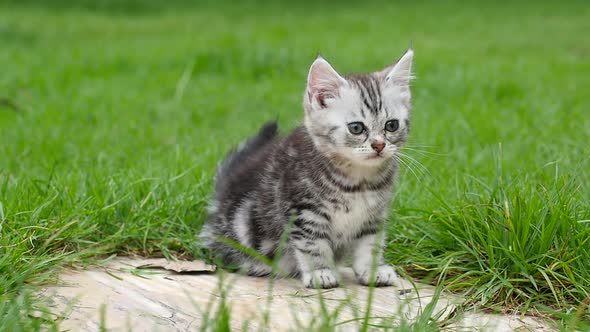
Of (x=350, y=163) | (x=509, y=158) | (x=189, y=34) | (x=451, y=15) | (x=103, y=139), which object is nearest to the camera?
(x=350, y=163)

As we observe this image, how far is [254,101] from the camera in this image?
817 cm

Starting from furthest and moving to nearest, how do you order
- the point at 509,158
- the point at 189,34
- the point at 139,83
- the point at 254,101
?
the point at 189,34, the point at 139,83, the point at 254,101, the point at 509,158

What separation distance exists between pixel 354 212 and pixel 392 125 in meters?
0.45

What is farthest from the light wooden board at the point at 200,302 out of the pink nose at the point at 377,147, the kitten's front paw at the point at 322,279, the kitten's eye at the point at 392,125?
the kitten's eye at the point at 392,125

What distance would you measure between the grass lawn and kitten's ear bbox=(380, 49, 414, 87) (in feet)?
1.33

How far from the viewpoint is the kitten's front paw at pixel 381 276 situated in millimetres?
3490

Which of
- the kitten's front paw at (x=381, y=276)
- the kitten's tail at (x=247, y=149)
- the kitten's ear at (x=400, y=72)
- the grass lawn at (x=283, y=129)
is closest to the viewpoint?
the grass lawn at (x=283, y=129)

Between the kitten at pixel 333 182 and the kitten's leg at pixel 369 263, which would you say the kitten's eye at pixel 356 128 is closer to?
the kitten at pixel 333 182

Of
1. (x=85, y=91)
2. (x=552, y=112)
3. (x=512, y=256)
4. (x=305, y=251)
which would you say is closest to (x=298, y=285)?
(x=305, y=251)

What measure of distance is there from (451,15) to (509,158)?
1193 centimetres

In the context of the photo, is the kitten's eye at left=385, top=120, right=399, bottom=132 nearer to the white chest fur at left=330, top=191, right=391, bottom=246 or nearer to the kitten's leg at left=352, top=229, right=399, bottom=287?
the white chest fur at left=330, top=191, right=391, bottom=246

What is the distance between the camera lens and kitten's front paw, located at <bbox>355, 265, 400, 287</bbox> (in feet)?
11.5

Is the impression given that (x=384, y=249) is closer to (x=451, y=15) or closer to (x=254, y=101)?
(x=254, y=101)

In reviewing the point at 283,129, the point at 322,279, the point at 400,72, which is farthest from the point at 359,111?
the point at 283,129
